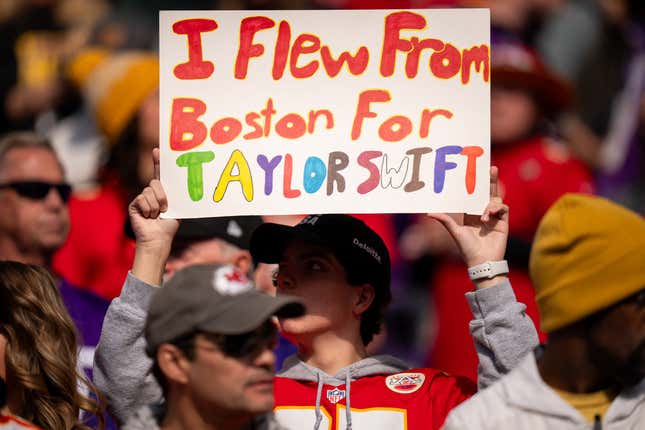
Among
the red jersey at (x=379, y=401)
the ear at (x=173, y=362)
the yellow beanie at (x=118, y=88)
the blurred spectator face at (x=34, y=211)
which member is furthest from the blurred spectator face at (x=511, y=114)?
the ear at (x=173, y=362)

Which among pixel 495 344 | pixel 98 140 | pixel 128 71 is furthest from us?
pixel 98 140

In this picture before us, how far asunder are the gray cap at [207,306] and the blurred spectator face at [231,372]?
5 centimetres

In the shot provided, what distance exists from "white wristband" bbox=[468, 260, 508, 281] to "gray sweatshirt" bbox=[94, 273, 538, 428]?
1.8 inches

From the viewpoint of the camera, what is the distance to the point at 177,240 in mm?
5859

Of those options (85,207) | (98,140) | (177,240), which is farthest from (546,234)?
(98,140)

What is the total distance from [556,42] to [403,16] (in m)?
5.10

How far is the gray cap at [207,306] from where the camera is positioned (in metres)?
3.76

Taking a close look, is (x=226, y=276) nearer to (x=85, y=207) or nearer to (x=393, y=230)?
(x=85, y=207)

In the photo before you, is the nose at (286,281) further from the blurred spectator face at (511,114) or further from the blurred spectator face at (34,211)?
the blurred spectator face at (511,114)

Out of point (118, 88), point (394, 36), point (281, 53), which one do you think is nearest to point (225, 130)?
point (281, 53)

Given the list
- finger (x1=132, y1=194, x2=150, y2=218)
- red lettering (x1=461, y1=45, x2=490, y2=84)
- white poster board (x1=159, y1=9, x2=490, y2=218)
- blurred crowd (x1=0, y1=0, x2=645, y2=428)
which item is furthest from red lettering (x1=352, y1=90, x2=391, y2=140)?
blurred crowd (x1=0, y1=0, x2=645, y2=428)

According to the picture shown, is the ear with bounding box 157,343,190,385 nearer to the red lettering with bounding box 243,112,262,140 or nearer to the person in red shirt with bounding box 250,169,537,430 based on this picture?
the person in red shirt with bounding box 250,169,537,430

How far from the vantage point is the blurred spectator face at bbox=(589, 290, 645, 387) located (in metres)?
3.92

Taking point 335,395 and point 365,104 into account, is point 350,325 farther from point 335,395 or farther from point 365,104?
point 365,104
